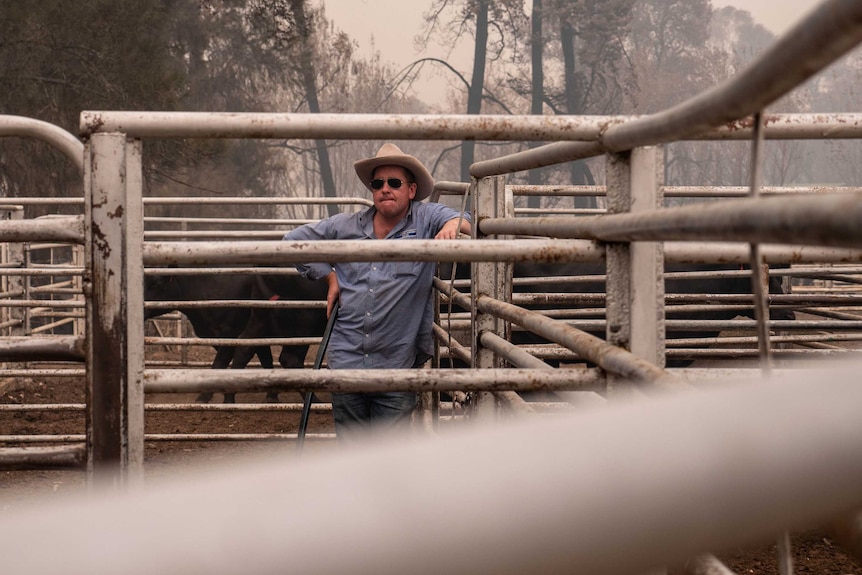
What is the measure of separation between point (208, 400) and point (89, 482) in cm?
728

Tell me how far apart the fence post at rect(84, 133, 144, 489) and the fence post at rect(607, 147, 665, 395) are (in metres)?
0.96

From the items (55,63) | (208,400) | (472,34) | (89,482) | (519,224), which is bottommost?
(208,400)

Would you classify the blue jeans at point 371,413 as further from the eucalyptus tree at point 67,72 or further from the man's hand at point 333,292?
the eucalyptus tree at point 67,72

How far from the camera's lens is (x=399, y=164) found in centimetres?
409

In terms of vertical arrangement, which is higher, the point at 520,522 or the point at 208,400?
the point at 520,522

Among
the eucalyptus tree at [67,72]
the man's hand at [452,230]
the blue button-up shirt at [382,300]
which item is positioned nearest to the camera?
the man's hand at [452,230]

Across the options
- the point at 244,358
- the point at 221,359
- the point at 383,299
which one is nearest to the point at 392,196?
the point at 383,299

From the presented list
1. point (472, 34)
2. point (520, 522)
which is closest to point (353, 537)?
point (520, 522)

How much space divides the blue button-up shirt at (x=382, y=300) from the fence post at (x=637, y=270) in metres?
1.85

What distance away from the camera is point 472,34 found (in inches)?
1294

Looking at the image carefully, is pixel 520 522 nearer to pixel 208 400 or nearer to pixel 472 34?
pixel 208 400

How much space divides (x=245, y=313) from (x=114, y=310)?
7.93 m

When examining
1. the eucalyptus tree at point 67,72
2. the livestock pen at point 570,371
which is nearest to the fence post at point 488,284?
the livestock pen at point 570,371

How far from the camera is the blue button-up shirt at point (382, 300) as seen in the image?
3812mm
